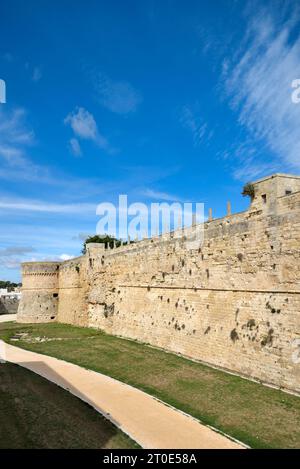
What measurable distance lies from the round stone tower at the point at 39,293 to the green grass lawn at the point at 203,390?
13.7 m

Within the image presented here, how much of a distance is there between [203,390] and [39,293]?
22.8m

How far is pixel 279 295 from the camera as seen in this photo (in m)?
9.94

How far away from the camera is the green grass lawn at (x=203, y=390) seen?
7539 mm

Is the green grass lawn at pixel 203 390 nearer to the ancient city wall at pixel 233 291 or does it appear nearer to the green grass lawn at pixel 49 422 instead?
the ancient city wall at pixel 233 291

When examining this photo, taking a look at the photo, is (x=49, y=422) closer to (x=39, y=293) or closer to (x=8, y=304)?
(x=39, y=293)

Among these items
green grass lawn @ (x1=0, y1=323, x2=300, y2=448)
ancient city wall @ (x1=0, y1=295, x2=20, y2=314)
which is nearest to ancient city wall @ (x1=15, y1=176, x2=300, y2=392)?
green grass lawn @ (x1=0, y1=323, x2=300, y2=448)

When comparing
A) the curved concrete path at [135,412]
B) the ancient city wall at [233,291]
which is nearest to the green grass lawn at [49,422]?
the curved concrete path at [135,412]

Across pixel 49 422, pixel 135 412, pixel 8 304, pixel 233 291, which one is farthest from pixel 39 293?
pixel 49 422

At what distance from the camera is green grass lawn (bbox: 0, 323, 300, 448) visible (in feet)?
24.7

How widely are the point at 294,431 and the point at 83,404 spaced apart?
4516mm

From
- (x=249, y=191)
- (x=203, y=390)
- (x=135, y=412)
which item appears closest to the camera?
(x=135, y=412)

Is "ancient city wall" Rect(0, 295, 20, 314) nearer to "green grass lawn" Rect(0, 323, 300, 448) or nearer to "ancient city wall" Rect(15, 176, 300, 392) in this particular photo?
"ancient city wall" Rect(15, 176, 300, 392)

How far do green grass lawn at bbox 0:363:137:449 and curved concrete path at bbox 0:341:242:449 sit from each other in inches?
12.8

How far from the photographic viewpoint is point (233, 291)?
38.5 feet
